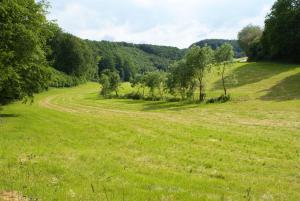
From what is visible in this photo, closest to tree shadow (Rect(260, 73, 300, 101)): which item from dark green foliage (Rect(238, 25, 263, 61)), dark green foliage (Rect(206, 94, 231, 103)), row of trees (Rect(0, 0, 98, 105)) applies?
dark green foliage (Rect(206, 94, 231, 103))

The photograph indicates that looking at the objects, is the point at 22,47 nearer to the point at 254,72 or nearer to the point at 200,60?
the point at 200,60

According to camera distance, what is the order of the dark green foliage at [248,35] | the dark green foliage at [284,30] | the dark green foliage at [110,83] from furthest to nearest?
1. the dark green foliage at [248,35]
2. the dark green foliage at [110,83]
3. the dark green foliage at [284,30]

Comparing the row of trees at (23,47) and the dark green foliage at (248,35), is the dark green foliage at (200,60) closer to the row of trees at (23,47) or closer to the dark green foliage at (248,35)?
the row of trees at (23,47)

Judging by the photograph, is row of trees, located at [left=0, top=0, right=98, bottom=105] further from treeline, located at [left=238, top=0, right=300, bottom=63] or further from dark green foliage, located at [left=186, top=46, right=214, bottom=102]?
treeline, located at [left=238, top=0, right=300, bottom=63]

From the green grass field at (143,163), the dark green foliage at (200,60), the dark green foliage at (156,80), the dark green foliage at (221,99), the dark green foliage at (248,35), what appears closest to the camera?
the green grass field at (143,163)

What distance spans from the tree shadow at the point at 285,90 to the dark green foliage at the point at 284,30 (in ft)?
54.1

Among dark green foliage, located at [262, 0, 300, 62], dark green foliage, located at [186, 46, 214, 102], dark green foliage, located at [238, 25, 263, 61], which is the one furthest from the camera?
dark green foliage, located at [238, 25, 263, 61]

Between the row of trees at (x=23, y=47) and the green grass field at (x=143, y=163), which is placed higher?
the row of trees at (x=23, y=47)

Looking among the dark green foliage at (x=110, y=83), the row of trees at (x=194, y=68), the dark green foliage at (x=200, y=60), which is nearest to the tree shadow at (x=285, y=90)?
the row of trees at (x=194, y=68)

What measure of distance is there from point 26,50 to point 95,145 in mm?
14518

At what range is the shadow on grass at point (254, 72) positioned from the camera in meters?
80.6

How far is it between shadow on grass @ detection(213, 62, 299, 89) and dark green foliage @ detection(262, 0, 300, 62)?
455 centimetres

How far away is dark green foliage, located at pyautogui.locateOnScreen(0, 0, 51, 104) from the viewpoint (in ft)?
100

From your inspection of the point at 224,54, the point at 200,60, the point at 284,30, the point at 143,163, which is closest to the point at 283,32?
the point at 284,30
